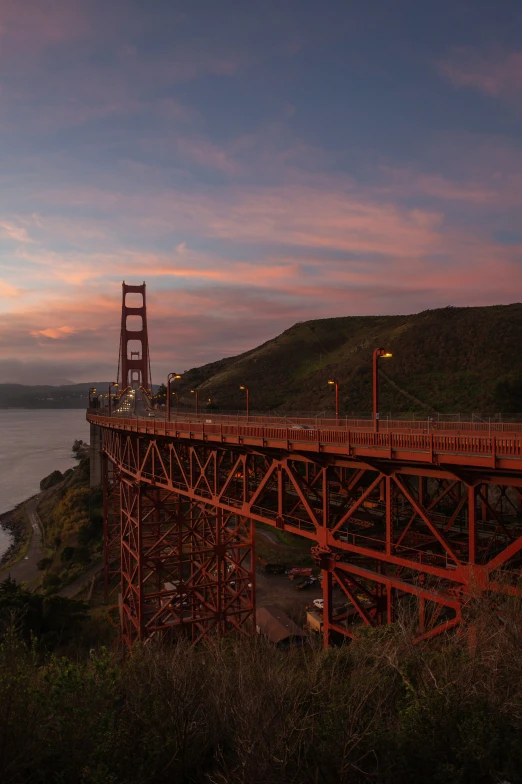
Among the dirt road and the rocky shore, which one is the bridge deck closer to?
the dirt road

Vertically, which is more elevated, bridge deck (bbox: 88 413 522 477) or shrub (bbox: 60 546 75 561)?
bridge deck (bbox: 88 413 522 477)

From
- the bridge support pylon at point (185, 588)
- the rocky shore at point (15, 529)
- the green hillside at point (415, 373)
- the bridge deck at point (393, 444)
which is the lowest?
the rocky shore at point (15, 529)

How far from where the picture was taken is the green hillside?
2216 inches

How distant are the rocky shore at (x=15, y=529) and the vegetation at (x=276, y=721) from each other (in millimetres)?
47691

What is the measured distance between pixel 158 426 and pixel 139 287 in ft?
215

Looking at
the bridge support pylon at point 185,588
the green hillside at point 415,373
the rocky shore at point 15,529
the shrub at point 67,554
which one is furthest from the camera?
the green hillside at point 415,373

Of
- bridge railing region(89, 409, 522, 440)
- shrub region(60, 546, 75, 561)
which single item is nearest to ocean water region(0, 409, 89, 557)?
shrub region(60, 546, 75, 561)

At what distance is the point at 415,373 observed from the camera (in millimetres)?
66125

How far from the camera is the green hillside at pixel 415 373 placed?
56.3m

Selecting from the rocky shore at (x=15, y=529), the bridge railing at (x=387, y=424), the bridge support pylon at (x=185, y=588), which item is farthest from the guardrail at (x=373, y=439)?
the rocky shore at (x=15, y=529)

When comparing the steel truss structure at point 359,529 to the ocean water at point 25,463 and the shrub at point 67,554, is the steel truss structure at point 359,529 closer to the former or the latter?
the shrub at point 67,554

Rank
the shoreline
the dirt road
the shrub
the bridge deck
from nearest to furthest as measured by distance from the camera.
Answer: the bridge deck
the shrub
the dirt road
the shoreline

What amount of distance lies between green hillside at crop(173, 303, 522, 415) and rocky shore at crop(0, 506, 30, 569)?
108 feet

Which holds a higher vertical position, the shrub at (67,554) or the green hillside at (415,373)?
the green hillside at (415,373)
